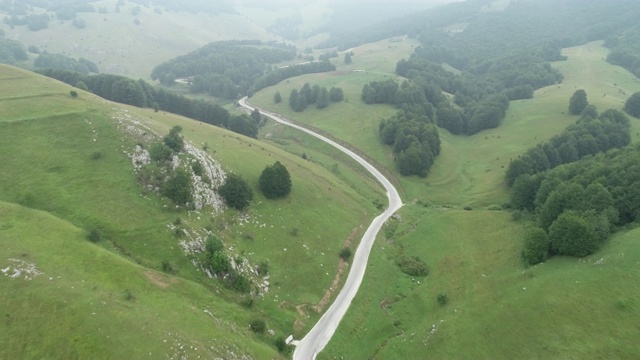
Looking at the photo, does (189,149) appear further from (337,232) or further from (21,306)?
(21,306)

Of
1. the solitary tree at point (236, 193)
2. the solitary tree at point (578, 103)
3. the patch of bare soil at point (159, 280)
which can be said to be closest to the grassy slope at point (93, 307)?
the patch of bare soil at point (159, 280)

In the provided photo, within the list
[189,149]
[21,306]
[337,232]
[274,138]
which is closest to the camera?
[21,306]

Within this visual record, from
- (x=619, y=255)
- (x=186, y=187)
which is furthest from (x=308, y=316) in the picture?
(x=619, y=255)

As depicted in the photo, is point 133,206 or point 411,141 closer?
point 133,206

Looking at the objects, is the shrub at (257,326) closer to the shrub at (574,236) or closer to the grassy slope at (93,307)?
the grassy slope at (93,307)

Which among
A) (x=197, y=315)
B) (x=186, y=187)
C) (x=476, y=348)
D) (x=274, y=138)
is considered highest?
(x=186, y=187)

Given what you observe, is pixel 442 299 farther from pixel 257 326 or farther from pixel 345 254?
pixel 257 326

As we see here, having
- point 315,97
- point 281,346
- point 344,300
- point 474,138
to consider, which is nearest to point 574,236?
point 344,300
